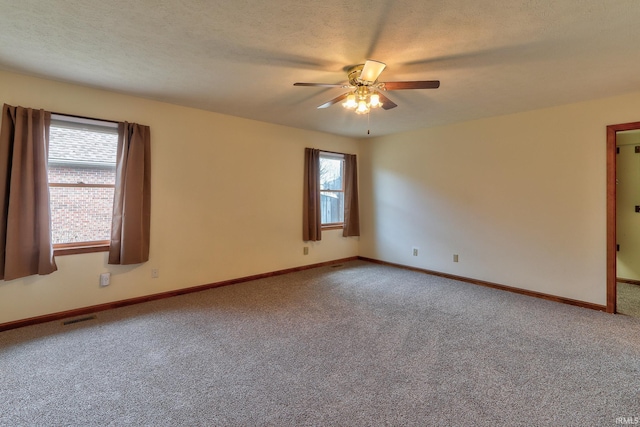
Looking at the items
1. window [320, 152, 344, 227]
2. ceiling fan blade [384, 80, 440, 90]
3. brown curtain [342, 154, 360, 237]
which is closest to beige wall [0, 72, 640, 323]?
window [320, 152, 344, 227]

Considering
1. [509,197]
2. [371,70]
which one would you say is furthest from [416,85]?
[509,197]

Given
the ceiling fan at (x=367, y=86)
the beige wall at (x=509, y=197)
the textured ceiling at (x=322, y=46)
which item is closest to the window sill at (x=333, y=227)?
the beige wall at (x=509, y=197)

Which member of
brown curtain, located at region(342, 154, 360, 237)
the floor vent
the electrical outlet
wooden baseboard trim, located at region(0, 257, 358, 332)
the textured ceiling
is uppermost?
the textured ceiling

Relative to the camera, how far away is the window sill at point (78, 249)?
9.85ft

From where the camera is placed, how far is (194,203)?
3.89 m

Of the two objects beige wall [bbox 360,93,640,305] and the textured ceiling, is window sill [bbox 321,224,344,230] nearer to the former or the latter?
beige wall [bbox 360,93,640,305]

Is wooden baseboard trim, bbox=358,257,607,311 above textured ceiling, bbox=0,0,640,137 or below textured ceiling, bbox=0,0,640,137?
below

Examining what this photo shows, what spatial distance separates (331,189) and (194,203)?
8.48 ft

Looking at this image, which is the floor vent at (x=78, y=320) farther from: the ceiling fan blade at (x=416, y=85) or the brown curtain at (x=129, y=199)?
the ceiling fan blade at (x=416, y=85)

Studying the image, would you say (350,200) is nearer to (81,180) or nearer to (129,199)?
(129,199)

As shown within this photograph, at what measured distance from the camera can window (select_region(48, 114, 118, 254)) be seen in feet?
9.94

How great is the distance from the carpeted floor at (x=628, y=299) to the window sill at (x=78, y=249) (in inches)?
229

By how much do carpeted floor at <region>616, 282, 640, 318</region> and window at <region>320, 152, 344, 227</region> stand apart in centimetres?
396

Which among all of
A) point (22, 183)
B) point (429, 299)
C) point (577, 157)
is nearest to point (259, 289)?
point (429, 299)
